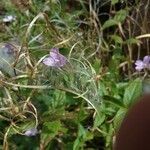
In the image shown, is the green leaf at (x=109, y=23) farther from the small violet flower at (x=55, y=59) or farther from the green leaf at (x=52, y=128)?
the green leaf at (x=52, y=128)

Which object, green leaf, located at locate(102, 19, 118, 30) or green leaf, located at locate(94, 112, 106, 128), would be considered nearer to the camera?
green leaf, located at locate(94, 112, 106, 128)

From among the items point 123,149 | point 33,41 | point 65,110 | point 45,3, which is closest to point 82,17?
point 45,3

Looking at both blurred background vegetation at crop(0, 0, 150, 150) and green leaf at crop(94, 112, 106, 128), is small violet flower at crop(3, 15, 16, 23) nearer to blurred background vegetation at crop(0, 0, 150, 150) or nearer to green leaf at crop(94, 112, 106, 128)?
blurred background vegetation at crop(0, 0, 150, 150)

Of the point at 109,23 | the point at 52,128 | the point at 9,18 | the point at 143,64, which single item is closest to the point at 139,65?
the point at 143,64

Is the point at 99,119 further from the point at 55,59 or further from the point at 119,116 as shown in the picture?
the point at 55,59

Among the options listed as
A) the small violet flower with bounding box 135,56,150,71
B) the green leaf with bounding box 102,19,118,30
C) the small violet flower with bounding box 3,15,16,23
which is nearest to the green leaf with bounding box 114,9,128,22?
the green leaf with bounding box 102,19,118,30

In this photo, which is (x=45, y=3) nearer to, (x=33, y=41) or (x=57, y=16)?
(x=57, y=16)
